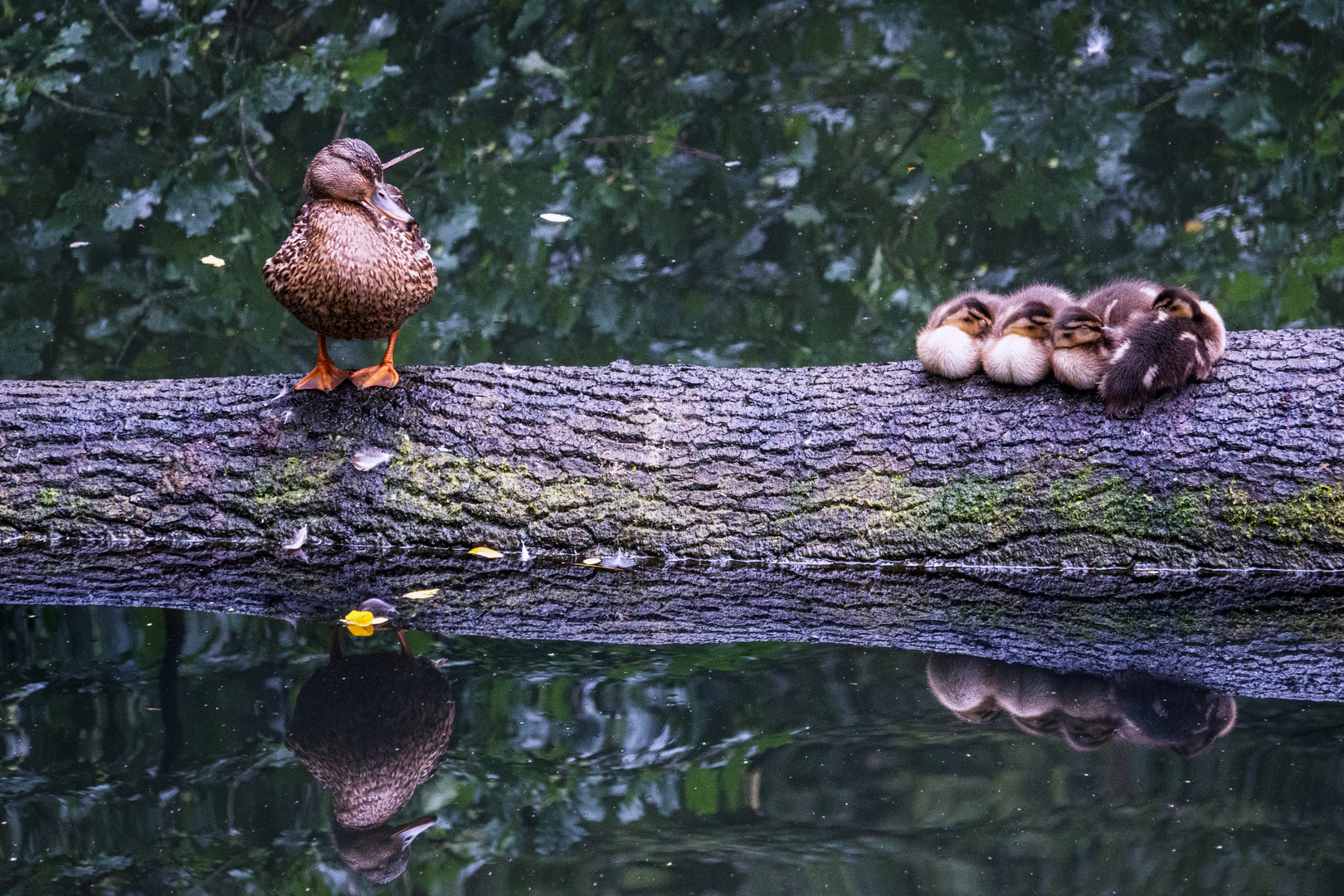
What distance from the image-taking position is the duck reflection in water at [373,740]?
240cm

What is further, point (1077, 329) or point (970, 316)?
point (970, 316)

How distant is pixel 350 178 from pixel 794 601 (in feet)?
6.64

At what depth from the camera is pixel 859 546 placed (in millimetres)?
3969

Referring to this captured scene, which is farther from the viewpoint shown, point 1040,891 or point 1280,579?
point 1280,579

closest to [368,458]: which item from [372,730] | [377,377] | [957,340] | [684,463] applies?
[377,377]

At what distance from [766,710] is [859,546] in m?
1.16

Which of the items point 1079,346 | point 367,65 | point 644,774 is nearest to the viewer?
point 644,774

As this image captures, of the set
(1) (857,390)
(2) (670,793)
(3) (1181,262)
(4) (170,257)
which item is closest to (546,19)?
(4) (170,257)

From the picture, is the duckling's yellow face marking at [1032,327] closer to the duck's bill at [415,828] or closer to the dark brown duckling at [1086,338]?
the dark brown duckling at [1086,338]

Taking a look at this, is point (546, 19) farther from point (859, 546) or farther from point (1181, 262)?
point (859, 546)

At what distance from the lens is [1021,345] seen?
388cm

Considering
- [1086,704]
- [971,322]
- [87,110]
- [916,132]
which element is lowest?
[1086,704]

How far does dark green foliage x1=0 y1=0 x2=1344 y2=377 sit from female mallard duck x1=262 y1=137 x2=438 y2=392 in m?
2.00

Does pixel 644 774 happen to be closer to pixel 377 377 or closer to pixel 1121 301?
pixel 377 377
